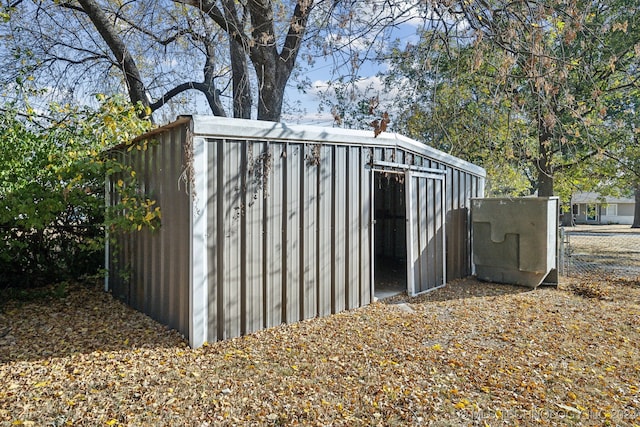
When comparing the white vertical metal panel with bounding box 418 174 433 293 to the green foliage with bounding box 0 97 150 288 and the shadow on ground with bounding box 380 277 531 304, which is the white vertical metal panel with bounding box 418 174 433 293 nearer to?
the shadow on ground with bounding box 380 277 531 304

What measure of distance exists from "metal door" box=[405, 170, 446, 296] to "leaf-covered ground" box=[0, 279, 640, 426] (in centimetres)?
114

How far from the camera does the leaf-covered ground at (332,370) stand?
261cm

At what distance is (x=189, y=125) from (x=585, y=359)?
162 inches

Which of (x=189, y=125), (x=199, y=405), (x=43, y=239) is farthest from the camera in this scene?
(x=43, y=239)

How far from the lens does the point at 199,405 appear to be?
2682 mm

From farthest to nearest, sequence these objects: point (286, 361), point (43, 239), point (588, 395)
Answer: point (43, 239) → point (286, 361) → point (588, 395)

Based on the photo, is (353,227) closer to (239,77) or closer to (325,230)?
(325,230)

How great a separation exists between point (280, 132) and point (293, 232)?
1.09 meters

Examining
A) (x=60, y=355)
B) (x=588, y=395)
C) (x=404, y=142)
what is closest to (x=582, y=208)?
(x=404, y=142)

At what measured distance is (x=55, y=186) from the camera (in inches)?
198

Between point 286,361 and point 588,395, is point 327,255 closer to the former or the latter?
point 286,361

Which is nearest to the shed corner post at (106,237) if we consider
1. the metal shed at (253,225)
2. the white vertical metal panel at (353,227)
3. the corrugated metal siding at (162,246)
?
the metal shed at (253,225)

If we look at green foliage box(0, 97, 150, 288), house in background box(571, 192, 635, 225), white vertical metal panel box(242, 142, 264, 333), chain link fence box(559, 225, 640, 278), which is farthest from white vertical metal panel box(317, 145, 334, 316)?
house in background box(571, 192, 635, 225)

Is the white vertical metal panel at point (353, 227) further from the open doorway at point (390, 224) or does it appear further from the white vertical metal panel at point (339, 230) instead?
the open doorway at point (390, 224)
